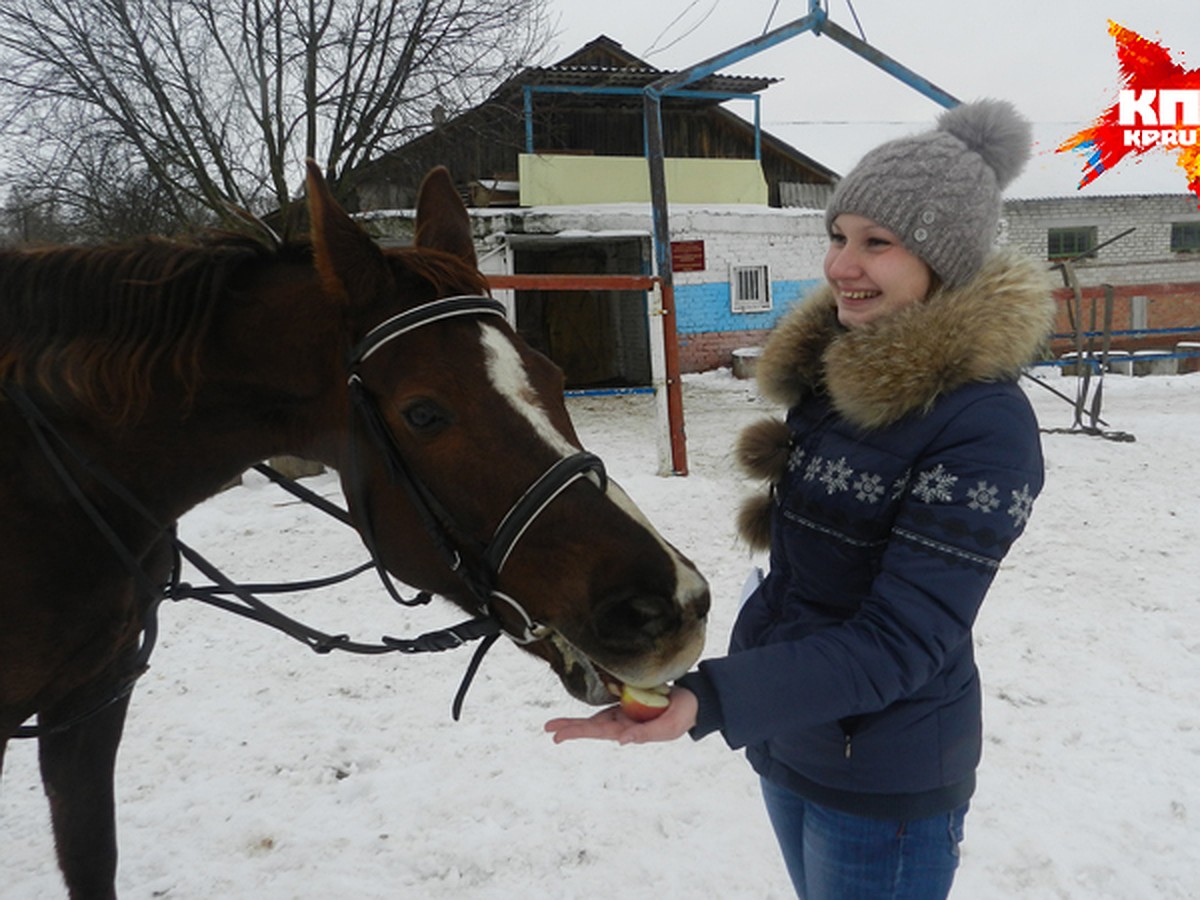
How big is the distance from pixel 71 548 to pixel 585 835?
195 cm

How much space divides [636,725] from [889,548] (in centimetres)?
48

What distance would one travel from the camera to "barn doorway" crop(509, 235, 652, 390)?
1633cm

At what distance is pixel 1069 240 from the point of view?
2130 centimetres

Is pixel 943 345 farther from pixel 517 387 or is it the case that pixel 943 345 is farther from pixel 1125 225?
pixel 1125 225

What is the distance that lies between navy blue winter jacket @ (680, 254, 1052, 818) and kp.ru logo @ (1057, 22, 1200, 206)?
1978cm

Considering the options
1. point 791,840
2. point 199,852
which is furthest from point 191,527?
point 791,840

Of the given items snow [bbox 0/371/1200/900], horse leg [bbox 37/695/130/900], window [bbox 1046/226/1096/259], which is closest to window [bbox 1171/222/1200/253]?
window [bbox 1046/226/1096/259]

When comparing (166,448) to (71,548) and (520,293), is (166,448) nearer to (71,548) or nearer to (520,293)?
(71,548)

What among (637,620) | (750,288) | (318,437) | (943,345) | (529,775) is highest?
(750,288)

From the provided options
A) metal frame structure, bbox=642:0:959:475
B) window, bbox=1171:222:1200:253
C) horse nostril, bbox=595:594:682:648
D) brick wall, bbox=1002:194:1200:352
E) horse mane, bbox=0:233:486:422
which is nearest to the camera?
horse nostril, bbox=595:594:682:648

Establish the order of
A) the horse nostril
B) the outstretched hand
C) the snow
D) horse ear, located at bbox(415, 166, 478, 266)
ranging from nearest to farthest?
the outstretched hand, the horse nostril, horse ear, located at bbox(415, 166, 478, 266), the snow

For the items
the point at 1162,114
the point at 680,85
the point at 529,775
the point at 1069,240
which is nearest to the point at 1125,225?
the point at 1069,240

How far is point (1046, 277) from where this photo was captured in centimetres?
137

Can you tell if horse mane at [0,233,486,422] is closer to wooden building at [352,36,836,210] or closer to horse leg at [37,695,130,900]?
horse leg at [37,695,130,900]
